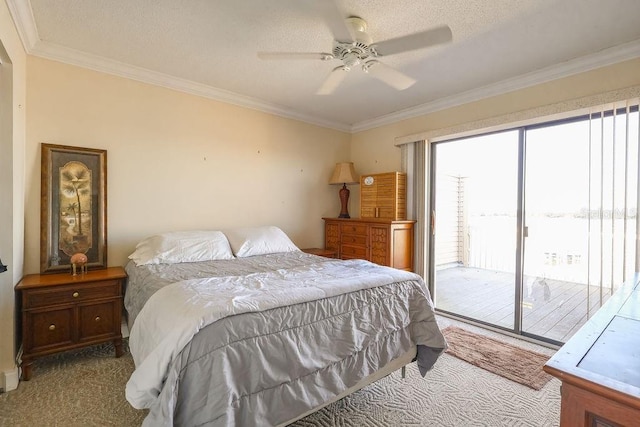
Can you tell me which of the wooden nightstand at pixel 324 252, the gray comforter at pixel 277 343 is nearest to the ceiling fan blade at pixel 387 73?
the gray comforter at pixel 277 343

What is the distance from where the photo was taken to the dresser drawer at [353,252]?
396 centimetres

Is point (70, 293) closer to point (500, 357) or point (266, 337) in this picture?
point (266, 337)

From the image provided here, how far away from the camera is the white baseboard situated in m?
2.10

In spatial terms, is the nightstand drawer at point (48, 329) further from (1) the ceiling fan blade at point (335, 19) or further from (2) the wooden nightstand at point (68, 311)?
(1) the ceiling fan blade at point (335, 19)

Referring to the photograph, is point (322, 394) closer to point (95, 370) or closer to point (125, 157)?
point (95, 370)

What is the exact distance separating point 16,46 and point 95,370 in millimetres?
2475

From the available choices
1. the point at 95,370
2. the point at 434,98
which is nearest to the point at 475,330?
the point at 434,98

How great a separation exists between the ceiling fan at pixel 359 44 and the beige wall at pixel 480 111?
143 cm

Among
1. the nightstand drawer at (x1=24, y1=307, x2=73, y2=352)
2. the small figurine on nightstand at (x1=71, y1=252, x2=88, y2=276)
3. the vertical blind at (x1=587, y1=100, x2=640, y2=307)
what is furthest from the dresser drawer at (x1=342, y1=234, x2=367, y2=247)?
the nightstand drawer at (x1=24, y1=307, x2=73, y2=352)

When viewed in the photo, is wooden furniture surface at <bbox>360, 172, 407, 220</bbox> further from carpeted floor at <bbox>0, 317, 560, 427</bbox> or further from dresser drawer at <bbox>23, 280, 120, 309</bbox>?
dresser drawer at <bbox>23, 280, 120, 309</bbox>

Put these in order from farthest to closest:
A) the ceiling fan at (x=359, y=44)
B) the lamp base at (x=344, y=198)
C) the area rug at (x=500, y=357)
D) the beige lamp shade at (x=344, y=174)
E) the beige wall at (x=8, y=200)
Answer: the lamp base at (x=344, y=198), the beige lamp shade at (x=344, y=174), the area rug at (x=500, y=357), the beige wall at (x=8, y=200), the ceiling fan at (x=359, y=44)

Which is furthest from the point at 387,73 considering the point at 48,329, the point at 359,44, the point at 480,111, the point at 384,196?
the point at 48,329

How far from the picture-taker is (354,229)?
4.11 m

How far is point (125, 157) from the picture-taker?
2980 mm
